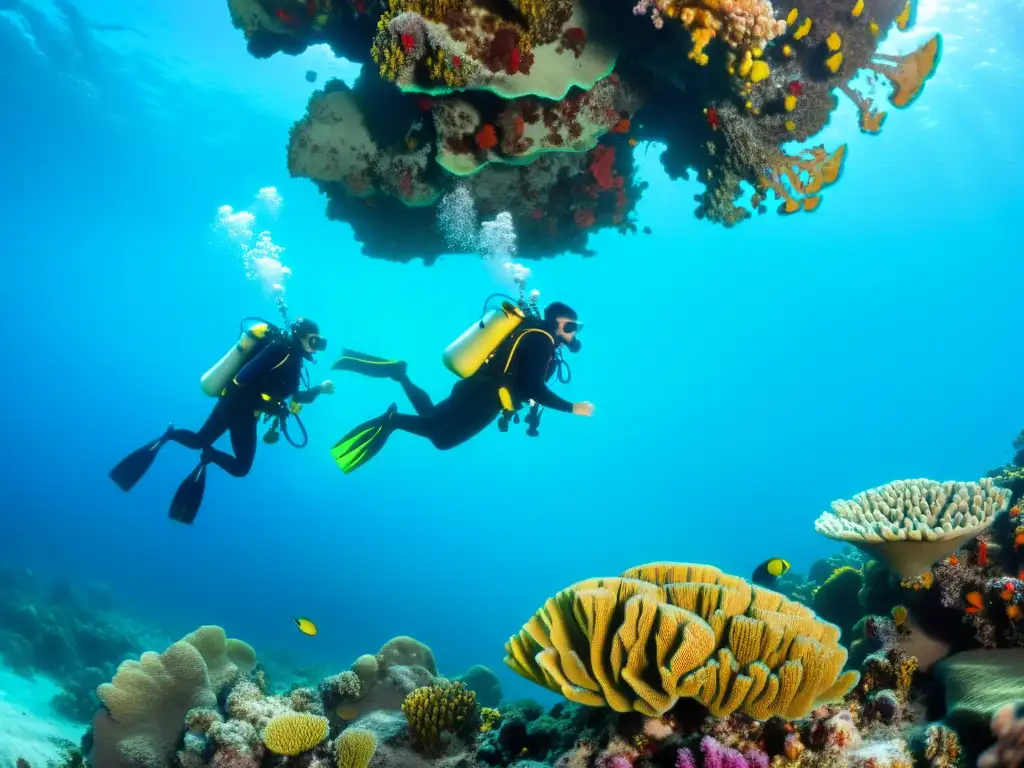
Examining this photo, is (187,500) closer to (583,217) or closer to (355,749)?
(355,749)

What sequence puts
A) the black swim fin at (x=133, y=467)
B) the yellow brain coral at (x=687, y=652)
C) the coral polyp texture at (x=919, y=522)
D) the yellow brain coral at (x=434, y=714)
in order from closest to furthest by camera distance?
the yellow brain coral at (x=687, y=652) < the coral polyp texture at (x=919, y=522) < the yellow brain coral at (x=434, y=714) < the black swim fin at (x=133, y=467)

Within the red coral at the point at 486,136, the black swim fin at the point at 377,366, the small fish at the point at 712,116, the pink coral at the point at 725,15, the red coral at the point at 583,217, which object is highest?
the red coral at the point at 583,217

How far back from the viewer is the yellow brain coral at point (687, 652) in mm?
2799

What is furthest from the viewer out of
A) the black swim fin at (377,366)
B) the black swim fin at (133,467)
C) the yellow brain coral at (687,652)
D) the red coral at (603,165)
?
the red coral at (603,165)

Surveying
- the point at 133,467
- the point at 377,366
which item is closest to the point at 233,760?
the point at 133,467

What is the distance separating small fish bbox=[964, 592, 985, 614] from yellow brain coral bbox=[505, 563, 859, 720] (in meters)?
2.11

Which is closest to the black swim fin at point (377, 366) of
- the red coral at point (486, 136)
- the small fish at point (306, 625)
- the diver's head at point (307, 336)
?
the diver's head at point (307, 336)

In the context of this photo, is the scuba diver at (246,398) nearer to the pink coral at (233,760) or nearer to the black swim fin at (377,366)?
the black swim fin at (377,366)

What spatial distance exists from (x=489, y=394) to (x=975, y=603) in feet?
18.8

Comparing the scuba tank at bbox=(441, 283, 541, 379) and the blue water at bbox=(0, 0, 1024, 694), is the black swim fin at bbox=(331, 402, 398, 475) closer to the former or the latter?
the scuba tank at bbox=(441, 283, 541, 379)

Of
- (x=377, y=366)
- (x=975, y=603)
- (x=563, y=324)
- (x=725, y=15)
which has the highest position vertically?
(x=725, y=15)

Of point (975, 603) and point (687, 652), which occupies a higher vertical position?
point (975, 603)

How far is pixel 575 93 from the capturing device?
778cm

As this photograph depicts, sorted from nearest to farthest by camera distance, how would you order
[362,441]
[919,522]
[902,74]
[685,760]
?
[685,760], [919,522], [902,74], [362,441]
